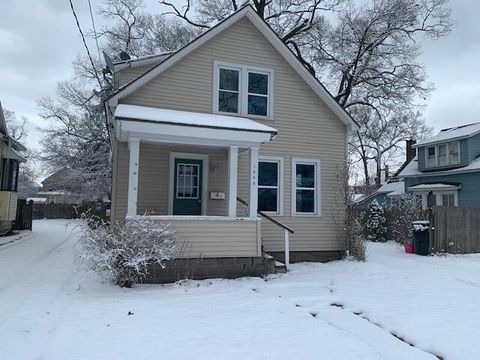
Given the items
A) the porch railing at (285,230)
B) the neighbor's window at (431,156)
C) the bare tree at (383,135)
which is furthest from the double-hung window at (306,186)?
the bare tree at (383,135)

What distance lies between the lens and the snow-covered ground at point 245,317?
4914mm

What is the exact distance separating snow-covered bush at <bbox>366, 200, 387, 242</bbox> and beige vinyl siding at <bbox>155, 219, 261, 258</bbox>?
35.0ft

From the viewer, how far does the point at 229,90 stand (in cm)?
1194

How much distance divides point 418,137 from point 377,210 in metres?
31.3

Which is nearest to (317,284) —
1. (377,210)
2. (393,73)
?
(377,210)

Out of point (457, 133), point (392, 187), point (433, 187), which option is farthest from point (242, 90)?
point (392, 187)

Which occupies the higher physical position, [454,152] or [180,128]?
[454,152]

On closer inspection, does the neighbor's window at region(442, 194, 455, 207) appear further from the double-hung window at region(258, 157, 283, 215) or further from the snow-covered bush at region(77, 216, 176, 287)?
the snow-covered bush at region(77, 216, 176, 287)

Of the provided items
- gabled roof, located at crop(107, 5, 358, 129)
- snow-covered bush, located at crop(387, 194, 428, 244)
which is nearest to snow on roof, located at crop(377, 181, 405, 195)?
snow-covered bush, located at crop(387, 194, 428, 244)

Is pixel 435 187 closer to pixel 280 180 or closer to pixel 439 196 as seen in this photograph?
pixel 439 196

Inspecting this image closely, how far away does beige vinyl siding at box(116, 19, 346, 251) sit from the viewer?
37.0 ft

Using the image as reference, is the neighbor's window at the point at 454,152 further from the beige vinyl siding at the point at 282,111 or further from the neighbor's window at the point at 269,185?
the neighbor's window at the point at 269,185

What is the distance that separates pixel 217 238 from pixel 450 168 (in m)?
19.8

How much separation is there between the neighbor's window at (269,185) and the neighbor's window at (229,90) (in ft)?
6.11
